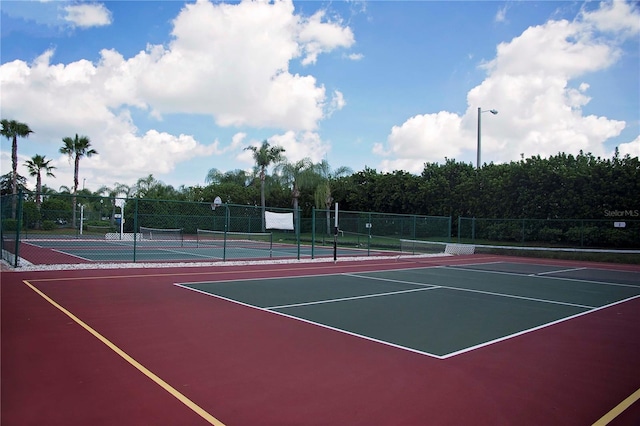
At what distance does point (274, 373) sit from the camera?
5.39 meters

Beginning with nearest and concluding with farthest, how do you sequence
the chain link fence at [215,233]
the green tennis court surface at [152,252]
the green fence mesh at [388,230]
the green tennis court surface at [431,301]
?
1. the green tennis court surface at [431,301]
2. the green tennis court surface at [152,252]
3. the chain link fence at [215,233]
4. the green fence mesh at [388,230]

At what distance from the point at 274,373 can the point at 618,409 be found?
3.66 meters

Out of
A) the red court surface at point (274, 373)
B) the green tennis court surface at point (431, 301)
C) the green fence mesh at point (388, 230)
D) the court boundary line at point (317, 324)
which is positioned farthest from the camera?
the green fence mesh at point (388, 230)

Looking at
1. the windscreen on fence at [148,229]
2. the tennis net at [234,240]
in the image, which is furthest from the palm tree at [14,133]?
the tennis net at [234,240]

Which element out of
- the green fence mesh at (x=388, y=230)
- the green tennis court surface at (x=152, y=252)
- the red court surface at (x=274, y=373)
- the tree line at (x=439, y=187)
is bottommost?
the green tennis court surface at (x=152, y=252)

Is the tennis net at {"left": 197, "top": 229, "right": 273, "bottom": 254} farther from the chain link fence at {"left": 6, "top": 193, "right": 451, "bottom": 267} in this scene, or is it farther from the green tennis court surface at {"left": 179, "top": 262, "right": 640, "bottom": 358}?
the green tennis court surface at {"left": 179, "top": 262, "right": 640, "bottom": 358}

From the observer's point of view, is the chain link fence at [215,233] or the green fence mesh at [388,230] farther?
the green fence mesh at [388,230]

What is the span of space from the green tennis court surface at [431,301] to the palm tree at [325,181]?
1364 inches

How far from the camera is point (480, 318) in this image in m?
8.95

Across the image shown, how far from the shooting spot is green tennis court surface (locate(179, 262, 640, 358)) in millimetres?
7646

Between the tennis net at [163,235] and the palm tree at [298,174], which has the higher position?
the palm tree at [298,174]

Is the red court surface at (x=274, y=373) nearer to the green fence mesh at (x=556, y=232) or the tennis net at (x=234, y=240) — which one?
the green fence mesh at (x=556, y=232)

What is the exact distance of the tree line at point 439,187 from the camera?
3061 centimetres

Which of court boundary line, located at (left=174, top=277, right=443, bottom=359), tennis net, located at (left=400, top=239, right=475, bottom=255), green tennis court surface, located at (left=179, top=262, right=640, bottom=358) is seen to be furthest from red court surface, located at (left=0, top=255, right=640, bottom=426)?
tennis net, located at (left=400, top=239, right=475, bottom=255)
